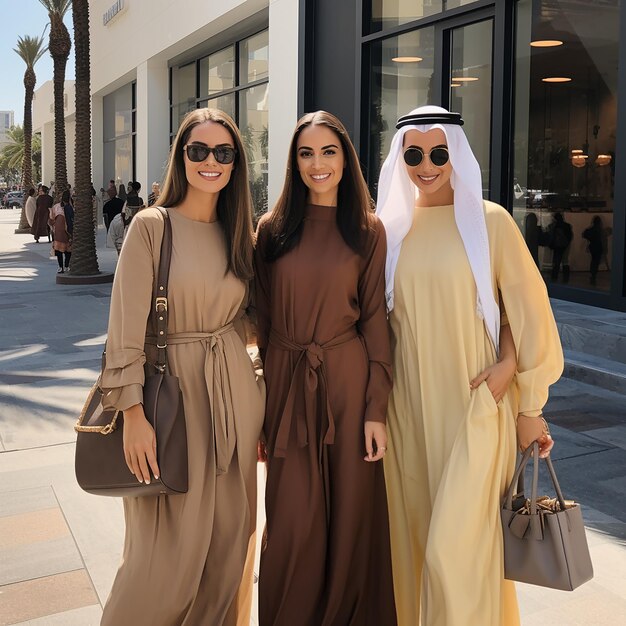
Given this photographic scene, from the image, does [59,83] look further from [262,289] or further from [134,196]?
[262,289]

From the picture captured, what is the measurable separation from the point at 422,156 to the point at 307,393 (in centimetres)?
88

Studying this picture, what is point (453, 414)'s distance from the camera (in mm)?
2613

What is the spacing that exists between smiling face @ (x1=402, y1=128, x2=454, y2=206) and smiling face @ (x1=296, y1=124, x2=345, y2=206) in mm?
238

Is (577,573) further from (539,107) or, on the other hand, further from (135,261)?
(539,107)

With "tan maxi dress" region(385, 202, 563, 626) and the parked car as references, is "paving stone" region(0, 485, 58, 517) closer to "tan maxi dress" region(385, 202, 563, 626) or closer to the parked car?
"tan maxi dress" region(385, 202, 563, 626)

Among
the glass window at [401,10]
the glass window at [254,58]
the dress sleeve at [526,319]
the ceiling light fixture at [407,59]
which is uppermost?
the glass window at [254,58]

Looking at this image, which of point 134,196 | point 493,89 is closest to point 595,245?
point 493,89

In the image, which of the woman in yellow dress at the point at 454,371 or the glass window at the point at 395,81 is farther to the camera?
the glass window at the point at 395,81

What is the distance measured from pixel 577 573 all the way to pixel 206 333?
4.38ft

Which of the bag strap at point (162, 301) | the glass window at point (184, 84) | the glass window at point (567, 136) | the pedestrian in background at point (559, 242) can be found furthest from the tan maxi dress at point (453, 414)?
the glass window at point (184, 84)

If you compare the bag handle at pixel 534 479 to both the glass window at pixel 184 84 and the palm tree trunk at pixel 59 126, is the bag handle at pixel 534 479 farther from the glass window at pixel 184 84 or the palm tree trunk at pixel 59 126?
the palm tree trunk at pixel 59 126

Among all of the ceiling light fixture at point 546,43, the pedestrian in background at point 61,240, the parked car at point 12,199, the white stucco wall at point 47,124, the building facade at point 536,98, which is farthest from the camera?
the parked car at point 12,199

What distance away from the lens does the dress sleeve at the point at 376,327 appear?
264 cm

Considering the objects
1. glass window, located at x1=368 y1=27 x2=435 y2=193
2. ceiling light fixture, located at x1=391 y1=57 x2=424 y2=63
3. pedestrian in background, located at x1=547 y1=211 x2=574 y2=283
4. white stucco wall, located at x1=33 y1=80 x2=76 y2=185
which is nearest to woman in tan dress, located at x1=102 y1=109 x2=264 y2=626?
pedestrian in background, located at x1=547 y1=211 x2=574 y2=283
